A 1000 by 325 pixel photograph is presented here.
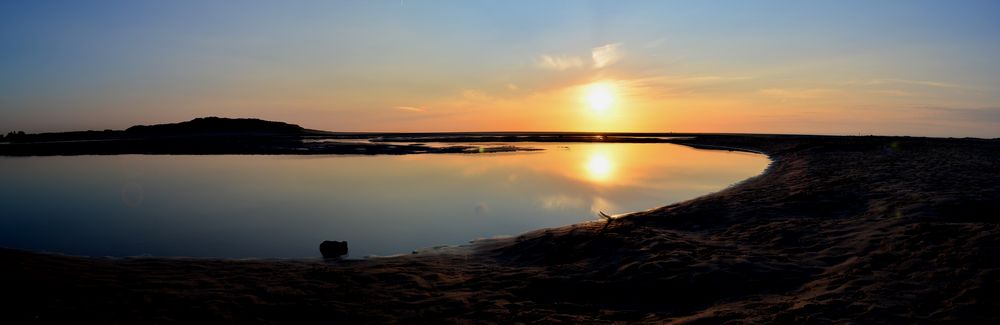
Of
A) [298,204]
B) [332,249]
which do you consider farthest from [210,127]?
[332,249]

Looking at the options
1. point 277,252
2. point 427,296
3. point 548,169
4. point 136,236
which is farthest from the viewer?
point 548,169

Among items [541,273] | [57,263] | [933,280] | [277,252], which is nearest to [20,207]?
[57,263]

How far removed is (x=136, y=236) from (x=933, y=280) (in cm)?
1691

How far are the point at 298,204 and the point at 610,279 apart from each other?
1358cm

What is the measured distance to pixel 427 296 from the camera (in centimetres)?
859

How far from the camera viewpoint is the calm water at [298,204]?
13.1m

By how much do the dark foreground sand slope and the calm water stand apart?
7.53 feet

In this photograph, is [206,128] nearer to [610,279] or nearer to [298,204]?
[298,204]

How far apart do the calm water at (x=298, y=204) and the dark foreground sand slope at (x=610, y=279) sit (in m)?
2.30

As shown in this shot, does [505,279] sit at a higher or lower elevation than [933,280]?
lower

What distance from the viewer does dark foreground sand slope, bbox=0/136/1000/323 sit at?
6973 millimetres

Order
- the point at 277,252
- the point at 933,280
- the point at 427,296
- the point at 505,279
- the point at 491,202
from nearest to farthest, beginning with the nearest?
the point at 933,280 < the point at 427,296 < the point at 505,279 < the point at 277,252 < the point at 491,202

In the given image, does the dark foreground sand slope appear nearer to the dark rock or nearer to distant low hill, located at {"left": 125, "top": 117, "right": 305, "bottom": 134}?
the dark rock

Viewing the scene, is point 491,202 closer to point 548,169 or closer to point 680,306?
point 680,306
